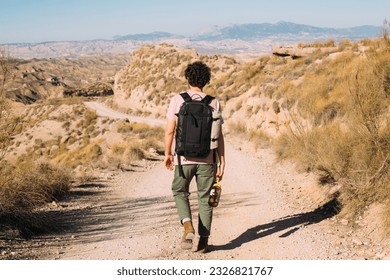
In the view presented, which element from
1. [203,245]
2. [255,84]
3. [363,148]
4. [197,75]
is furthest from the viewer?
[255,84]

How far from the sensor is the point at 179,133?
191 inches

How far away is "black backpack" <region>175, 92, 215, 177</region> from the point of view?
15.4 feet

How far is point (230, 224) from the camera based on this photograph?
667 centimetres

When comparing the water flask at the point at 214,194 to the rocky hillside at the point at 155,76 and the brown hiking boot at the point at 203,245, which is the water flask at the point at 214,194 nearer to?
the brown hiking boot at the point at 203,245

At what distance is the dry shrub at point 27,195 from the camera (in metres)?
6.07

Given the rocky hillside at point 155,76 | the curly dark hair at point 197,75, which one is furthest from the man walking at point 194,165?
the rocky hillside at point 155,76

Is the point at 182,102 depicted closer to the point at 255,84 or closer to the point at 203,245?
the point at 203,245

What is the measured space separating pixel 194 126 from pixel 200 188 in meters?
0.84

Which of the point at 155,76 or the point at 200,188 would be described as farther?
the point at 155,76

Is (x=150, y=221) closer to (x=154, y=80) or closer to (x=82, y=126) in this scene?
(x=82, y=126)

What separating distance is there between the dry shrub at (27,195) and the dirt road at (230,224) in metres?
0.54

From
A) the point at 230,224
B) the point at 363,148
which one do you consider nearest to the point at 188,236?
the point at 230,224

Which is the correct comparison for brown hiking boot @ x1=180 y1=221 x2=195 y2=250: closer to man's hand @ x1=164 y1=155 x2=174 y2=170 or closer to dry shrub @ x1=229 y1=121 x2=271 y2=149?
man's hand @ x1=164 y1=155 x2=174 y2=170
